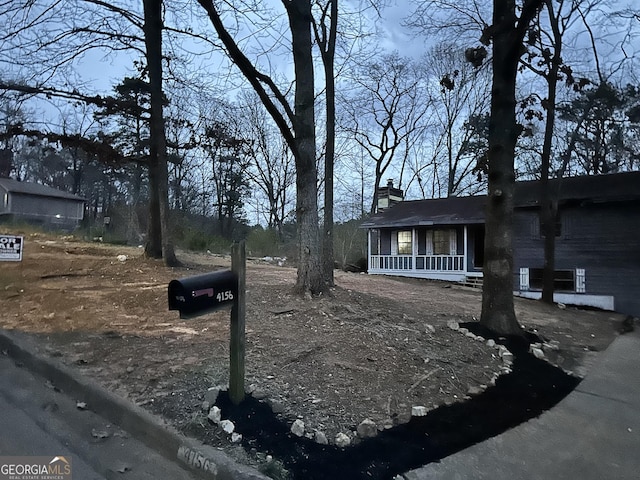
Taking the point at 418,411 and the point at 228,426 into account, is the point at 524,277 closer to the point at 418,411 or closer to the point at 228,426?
the point at 418,411

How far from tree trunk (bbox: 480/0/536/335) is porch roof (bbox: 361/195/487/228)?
12.6m

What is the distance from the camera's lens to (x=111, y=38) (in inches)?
450

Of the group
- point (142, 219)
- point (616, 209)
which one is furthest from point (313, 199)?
point (142, 219)

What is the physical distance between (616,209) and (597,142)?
823 centimetres

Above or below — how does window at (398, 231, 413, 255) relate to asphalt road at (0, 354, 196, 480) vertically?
above

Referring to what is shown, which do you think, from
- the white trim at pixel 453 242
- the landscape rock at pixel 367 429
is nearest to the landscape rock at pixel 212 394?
the landscape rock at pixel 367 429

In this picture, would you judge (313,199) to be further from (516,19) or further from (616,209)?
(616,209)

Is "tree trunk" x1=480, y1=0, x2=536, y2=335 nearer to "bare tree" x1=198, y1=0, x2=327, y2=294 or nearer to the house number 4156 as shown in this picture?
"bare tree" x1=198, y1=0, x2=327, y2=294

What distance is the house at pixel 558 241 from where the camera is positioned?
1564 centimetres

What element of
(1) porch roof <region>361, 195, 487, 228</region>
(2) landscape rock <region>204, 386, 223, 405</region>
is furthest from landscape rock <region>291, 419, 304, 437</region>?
(1) porch roof <region>361, 195, 487, 228</region>

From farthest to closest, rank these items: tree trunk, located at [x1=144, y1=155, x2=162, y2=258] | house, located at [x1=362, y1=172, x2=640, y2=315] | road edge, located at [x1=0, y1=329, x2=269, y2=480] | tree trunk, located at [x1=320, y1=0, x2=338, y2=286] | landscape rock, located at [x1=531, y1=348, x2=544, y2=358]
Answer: house, located at [x1=362, y1=172, x2=640, y2=315] → tree trunk, located at [x1=144, y1=155, x2=162, y2=258] → tree trunk, located at [x1=320, y1=0, x2=338, y2=286] → landscape rock, located at [x1=531, y1=348, x2=544, y2=358] → road edge, located at [x1=0, y1=329, x2=269, y2=480]

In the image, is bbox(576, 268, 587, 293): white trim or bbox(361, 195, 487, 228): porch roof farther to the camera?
bbox(361, 195, 487, 228): porch roof

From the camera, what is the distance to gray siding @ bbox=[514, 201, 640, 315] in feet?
50.8

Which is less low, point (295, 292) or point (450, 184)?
point (450, 184)
